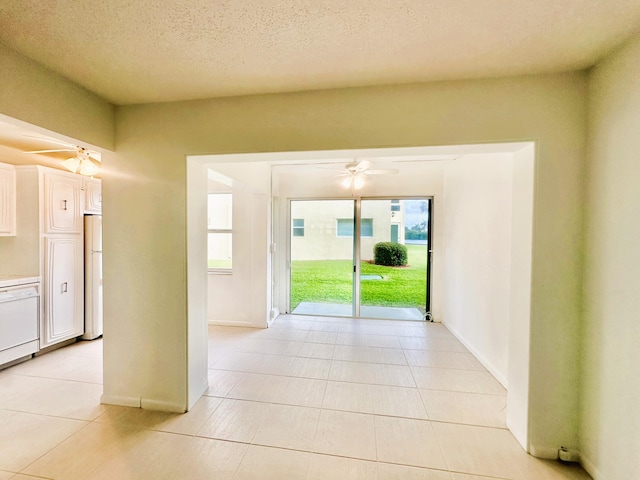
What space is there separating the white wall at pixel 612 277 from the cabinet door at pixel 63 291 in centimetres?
515

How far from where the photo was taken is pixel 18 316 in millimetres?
2943

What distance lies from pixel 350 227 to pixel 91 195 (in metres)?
3.88

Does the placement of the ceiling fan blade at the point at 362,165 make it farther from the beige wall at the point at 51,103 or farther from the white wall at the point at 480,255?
the beige wall at the point at 51,103

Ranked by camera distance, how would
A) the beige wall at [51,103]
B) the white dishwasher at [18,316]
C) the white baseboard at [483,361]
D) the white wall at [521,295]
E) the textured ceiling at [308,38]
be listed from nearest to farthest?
the textured ceiling at [308,38], the beige wall at [51,103], the white wall at [521,295], the white baseboard at [483,361], the white dishwasher at [18,316]

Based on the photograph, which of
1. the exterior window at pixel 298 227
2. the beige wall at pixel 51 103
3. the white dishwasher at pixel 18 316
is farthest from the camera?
the exterior window at pixel 298 227

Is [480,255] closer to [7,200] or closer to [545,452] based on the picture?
[545,452]

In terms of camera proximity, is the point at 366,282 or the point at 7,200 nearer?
the point at 7,200

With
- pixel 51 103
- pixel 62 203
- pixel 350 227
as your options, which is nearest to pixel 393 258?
pixel 350 227

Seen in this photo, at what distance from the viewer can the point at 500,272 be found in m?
2.80

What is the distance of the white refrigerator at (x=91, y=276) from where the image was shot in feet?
12.1

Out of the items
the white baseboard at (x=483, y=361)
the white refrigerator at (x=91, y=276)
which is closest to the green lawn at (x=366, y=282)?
the white baseboard at (x=483, y=361)

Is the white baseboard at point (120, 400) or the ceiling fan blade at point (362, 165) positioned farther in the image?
the ceiling fan blade at point (362, 165)

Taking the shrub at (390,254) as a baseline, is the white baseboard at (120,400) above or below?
below

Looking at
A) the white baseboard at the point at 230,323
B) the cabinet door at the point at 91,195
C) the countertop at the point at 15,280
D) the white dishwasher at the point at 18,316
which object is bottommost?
the white baseboard at the point at 230,323
